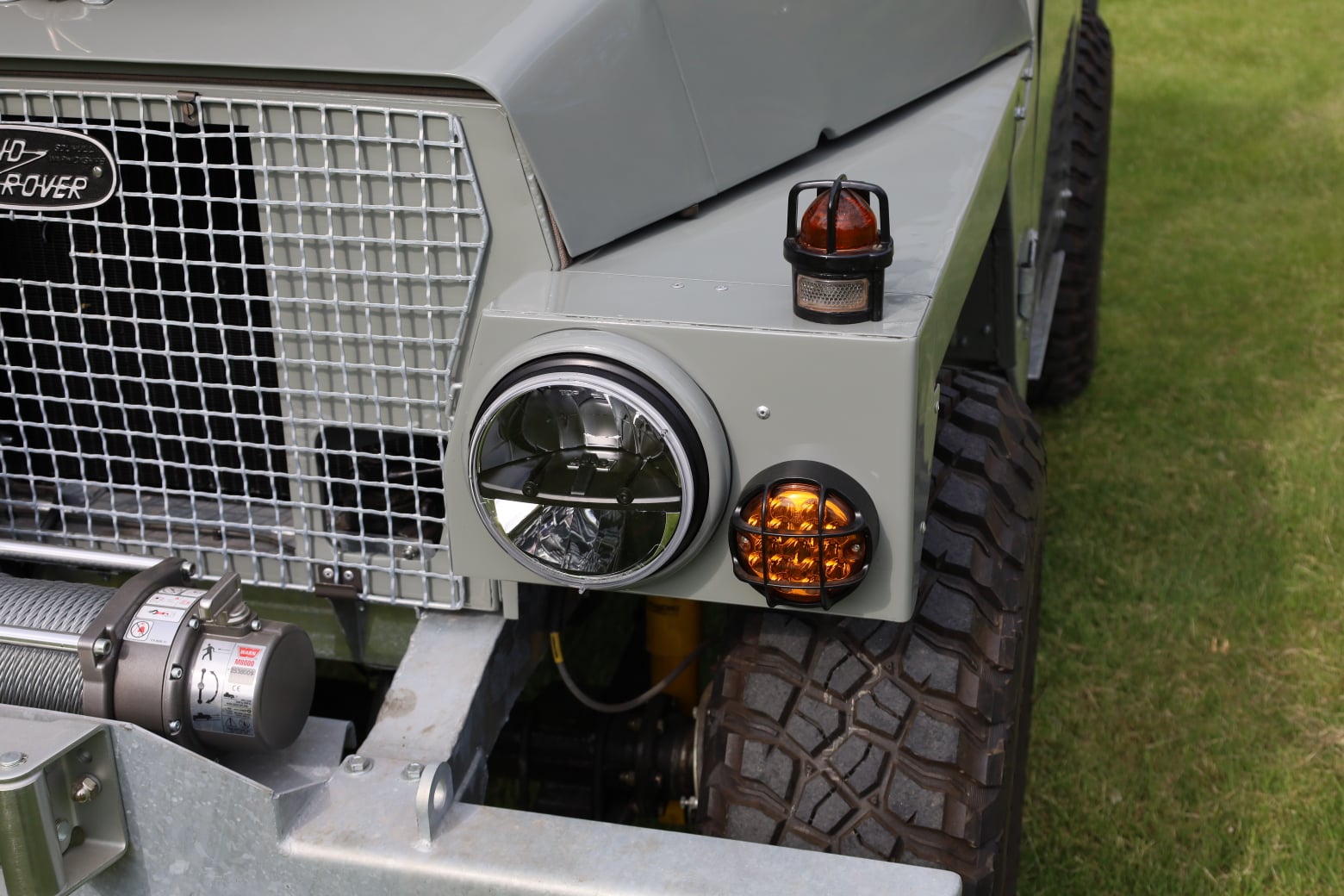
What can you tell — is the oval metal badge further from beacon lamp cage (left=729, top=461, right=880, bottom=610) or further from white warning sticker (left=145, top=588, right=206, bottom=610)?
beacon lamp cage (left=729, top=461, right=880, bottom=610)

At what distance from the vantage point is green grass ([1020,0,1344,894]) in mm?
2785

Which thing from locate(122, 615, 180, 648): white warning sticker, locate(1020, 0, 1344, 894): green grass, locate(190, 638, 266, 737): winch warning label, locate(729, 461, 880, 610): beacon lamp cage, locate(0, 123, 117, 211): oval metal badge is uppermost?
locate(0, 123, 117, 211): oval metal badge

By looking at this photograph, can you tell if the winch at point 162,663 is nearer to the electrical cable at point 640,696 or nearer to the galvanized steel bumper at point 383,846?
the galvanized steel bumper at point 383,846

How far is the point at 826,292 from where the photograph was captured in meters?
1.50

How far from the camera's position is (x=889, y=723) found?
179cm

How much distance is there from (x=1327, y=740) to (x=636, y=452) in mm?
2153

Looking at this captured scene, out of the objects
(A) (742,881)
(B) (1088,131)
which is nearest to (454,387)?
(A) (742,881)

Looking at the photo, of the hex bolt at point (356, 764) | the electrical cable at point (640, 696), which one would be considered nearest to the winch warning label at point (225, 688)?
the hex bolt at point (356, 764)

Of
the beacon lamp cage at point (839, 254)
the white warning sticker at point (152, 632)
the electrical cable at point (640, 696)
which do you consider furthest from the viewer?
the electrical cable at point (640, 696)

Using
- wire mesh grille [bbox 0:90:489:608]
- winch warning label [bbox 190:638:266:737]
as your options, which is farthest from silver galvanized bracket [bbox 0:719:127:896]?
wire mesh grille [bbox 0:90:489:608]

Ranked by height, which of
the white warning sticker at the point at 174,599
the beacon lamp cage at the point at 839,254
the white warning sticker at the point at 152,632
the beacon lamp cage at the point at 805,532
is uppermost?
the beacon lamp cage at the point at 839,254

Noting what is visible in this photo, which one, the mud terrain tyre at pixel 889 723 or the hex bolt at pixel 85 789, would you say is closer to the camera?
the hex bolt at pixel 85 789

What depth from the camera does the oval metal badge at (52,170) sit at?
1.78 meters

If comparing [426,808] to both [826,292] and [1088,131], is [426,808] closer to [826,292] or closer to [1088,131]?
[826,292]
